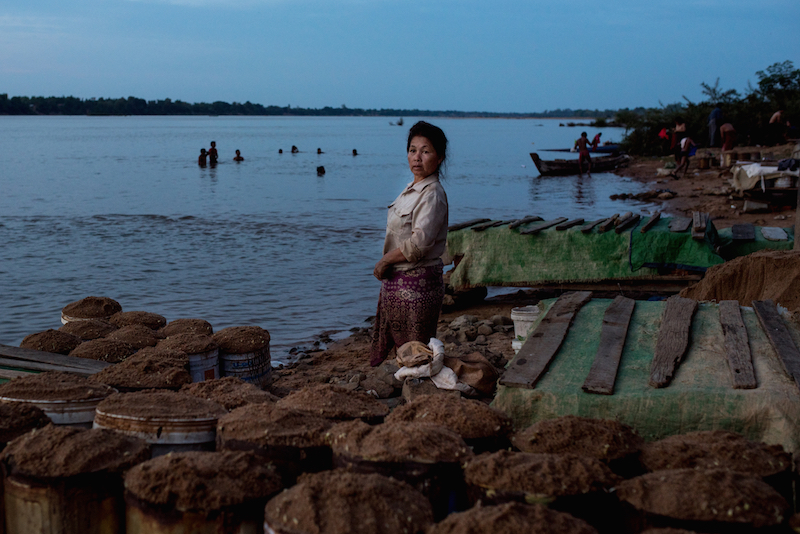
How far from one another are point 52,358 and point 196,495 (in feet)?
7.54

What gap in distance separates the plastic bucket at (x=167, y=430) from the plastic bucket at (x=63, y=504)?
0.27m

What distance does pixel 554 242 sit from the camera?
315 inches

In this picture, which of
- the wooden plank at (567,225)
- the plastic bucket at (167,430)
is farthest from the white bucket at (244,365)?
the wooden plank at (567,225)

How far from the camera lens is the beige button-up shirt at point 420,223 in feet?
12.4

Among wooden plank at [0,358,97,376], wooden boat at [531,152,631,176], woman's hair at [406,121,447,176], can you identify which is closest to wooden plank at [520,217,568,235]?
woman's hair at [406,121,447,176]

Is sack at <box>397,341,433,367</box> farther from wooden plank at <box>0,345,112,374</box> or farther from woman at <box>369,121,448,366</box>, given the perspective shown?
wooden plank at <box>0,345,112,374</box>

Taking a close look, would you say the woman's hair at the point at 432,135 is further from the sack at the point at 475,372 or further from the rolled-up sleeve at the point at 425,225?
the sack at the point at 475,372

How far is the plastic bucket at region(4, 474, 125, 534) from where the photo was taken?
1955mm

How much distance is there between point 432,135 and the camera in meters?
3.83

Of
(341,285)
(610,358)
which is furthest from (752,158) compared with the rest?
(610,358)

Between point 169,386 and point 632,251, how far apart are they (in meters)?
5.82

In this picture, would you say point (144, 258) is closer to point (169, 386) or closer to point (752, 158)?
point (169, 386)

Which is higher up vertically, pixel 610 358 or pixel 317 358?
pixel 610 358

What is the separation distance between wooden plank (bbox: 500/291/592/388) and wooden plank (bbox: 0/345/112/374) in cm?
207
